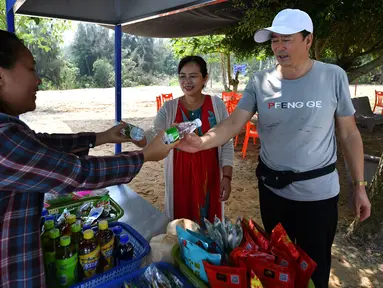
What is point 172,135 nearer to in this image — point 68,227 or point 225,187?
point 68,227

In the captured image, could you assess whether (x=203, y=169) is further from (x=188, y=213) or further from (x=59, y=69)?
(x=59, y=69)

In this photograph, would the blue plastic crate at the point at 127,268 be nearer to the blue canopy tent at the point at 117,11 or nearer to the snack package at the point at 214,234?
the snack package at the point at 214,234


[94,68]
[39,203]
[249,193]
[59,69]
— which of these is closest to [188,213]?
[39,203]

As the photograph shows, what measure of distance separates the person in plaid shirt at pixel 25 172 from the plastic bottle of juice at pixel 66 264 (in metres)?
0.09

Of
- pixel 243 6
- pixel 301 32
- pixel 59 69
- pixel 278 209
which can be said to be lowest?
pixel 278 209

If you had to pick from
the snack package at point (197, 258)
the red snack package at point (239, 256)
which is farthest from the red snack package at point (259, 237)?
the snack package at point (197, 258)

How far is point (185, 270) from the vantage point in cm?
121

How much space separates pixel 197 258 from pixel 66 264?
1.63 feet

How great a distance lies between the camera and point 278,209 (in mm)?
1827

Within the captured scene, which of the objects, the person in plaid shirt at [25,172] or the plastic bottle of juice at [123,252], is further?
the plastic bottle of juice at [123,252]

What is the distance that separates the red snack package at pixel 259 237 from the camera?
1.26m

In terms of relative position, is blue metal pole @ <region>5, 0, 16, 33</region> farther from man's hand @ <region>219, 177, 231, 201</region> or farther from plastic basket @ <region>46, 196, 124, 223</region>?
man's hand @ <region>219, 177, 231, 201</region>

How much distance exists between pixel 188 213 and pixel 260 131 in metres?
0.99

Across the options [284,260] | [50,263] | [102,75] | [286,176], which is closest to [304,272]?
[284,260]
